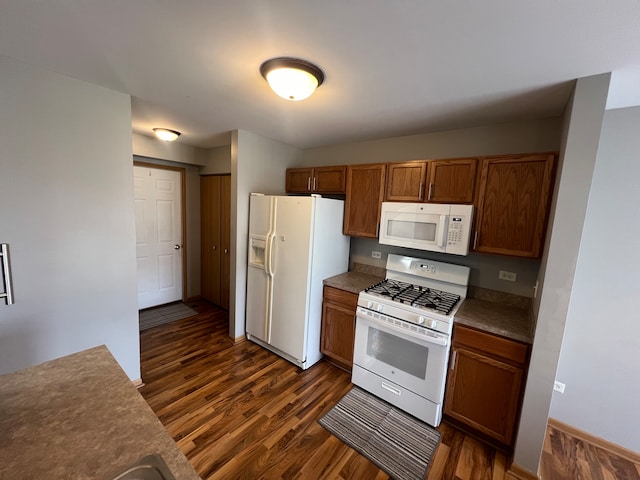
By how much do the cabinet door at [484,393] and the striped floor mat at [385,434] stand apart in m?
0.30

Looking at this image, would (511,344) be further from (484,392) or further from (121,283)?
(121,283)

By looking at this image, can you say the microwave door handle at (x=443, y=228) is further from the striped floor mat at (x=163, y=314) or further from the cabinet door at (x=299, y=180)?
A: the striped floor mat at (x=163, y=314)

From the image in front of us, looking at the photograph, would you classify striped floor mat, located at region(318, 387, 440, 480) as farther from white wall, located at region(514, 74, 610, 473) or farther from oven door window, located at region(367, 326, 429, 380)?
white wall, located at region(514, 74, 610, 473)

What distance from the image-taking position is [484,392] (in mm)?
1917

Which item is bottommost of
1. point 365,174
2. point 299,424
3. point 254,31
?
point 299,424

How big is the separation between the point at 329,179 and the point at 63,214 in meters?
2.32

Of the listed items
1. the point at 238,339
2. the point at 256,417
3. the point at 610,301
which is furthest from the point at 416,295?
the point at 238,339

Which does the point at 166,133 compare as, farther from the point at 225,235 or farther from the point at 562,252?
the point at 562,252

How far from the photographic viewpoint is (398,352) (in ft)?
7.40

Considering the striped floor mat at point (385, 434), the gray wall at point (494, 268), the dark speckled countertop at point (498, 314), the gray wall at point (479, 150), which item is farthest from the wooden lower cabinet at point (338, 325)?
the dark speckled countertop at point (498, 314)

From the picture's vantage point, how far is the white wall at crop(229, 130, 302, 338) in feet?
9.67

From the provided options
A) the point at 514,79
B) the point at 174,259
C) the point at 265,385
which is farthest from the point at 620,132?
the point at 174,259

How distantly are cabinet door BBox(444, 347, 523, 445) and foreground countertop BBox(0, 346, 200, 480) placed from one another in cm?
192

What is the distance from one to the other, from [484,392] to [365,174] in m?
2.09
